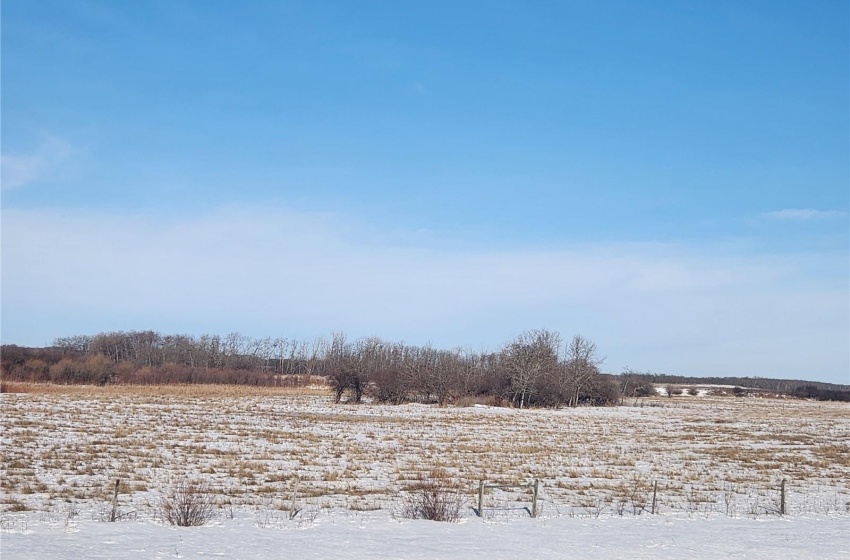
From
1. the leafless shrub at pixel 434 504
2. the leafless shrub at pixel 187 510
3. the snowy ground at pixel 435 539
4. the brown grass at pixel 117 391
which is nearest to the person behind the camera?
the snowy ground at pixel 435 539

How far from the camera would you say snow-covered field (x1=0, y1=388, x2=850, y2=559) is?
13797 millimetres

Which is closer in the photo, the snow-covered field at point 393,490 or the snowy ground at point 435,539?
the snowy ground at point 435,539

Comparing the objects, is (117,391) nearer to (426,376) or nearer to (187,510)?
(426,376)

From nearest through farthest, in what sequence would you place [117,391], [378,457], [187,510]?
[187,510] < [378,457] < [117,391]

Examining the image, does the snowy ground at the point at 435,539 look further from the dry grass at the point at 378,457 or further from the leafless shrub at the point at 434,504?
the dry grass at the point at 378,457

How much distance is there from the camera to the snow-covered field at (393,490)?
13.8 metres

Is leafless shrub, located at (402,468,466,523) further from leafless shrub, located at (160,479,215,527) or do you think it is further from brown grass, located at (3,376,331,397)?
brown grass, located at (3,376,331,397)

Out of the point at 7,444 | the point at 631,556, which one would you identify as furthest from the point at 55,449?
the point at 631,556

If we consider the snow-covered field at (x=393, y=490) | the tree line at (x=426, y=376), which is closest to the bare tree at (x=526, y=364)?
the tree line at (x=426, y=376)

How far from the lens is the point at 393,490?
19.8 m

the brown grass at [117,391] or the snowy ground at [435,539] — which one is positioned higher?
the snowy ground at [435,539]

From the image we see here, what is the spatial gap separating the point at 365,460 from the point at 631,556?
13772 millimetres

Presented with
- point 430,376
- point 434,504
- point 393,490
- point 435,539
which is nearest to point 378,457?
point 393,490

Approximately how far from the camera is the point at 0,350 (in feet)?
329
